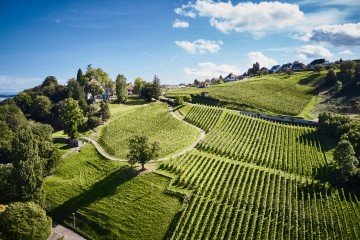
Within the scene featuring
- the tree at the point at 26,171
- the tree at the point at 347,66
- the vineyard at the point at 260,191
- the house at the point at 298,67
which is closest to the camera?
the vineyard at the point at 260,191

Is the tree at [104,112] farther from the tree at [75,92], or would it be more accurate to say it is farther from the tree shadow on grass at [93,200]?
the tree shadow on grass at [93,200]

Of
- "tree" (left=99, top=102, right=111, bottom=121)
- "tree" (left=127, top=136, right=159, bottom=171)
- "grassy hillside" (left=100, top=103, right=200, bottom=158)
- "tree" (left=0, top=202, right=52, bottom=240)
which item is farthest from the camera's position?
"tree" (left=99, top=102, right=111, bottom=121)

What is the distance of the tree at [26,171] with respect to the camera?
55.4 meters

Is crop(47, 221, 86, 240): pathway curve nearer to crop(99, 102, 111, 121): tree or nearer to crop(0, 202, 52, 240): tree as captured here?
crop(0, 202, 52, 240): tree

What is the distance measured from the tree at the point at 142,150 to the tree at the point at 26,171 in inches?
719

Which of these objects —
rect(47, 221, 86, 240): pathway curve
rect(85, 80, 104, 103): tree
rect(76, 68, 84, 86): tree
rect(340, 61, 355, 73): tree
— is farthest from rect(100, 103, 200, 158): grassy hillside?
rect(340, 61, 355, 73): tree

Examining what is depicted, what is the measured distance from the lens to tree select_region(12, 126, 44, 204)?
55.4m

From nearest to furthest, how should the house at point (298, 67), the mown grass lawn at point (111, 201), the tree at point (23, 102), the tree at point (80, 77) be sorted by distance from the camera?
the mown grass lawn at point (111, 201)
the tree at point (23, 102)
the tree at point (80, 77)
the house at point (298, 67)

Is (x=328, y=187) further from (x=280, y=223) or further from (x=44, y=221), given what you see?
(x=44, y=221)

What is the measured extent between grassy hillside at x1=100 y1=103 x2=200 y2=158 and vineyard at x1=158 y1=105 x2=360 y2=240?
6.53 metres

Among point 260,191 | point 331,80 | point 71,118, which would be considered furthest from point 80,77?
point 331,80

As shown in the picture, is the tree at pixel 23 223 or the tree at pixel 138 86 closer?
the tree at pixel 23 223

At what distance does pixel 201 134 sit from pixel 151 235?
37.5 m

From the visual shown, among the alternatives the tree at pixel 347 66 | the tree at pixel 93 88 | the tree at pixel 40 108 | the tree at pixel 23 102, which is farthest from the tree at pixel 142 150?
the tree at pixel 347 66
